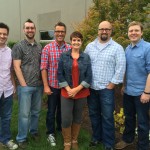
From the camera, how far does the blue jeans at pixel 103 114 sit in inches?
202

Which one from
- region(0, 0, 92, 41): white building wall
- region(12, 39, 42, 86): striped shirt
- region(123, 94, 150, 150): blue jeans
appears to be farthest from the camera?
region(0, 0, 92, 41): white building wall

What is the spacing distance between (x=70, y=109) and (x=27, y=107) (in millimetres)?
829

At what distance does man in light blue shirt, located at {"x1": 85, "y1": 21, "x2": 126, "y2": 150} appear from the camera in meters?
4.98

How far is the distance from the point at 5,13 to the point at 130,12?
876cm

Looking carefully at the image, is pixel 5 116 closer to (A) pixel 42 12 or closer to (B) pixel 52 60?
(B) pixel 52 60

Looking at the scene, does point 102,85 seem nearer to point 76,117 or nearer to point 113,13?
point 76,117

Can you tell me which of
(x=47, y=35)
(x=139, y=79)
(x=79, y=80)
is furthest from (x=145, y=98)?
(x=47, y=35)

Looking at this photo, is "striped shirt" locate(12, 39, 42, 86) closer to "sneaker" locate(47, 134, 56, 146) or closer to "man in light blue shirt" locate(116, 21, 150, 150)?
"sneaker" locate(47, 134, 56, 146)

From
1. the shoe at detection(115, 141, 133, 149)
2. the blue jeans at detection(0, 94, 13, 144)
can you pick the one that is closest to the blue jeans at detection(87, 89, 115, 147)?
the shoe at detection(115, 141, 133, 149)

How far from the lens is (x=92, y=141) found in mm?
5586

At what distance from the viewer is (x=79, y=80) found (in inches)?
198

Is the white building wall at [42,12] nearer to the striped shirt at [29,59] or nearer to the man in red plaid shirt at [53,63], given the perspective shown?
the man in red plaid shirt at [53,63]

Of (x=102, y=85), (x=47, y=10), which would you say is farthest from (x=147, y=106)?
(x=47, y=10)

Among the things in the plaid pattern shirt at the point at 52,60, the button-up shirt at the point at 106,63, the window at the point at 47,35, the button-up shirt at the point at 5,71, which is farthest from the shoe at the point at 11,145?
the window at the point at 47,35
